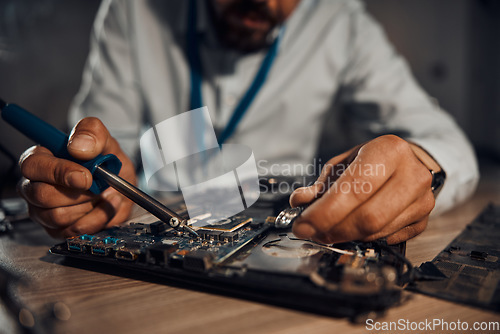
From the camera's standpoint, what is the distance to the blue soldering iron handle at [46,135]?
1.98ft

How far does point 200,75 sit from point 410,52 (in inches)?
60.8

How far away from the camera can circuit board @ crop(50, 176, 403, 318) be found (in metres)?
0.38

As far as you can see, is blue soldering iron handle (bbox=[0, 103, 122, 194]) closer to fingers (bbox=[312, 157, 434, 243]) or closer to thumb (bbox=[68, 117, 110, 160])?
thumb (bbox=[68, 117, 110, 160])

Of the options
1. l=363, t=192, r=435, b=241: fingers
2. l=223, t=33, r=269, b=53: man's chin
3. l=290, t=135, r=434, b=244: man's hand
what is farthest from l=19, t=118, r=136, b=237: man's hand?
l=223, t=33, r=269, b=53: man's chin

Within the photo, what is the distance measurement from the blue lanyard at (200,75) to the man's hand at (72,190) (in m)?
0.40

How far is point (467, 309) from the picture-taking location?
0.41 metres

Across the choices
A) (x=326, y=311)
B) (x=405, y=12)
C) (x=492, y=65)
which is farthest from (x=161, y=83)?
(x=492, y=65)

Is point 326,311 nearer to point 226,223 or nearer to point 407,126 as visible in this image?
point 226,223

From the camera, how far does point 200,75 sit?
1178mm

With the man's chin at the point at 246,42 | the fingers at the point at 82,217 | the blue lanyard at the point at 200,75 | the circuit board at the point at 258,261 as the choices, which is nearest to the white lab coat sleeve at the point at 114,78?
the blue lanyard at the point at 200,75

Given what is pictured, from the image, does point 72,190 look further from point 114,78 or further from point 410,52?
point 410,52

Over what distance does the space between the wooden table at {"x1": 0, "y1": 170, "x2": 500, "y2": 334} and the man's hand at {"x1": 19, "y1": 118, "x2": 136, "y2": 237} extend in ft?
0.34

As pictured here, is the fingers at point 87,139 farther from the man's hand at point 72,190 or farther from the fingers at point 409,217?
the fingers at point 409,217

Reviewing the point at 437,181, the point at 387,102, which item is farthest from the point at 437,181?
the point at 387,102
